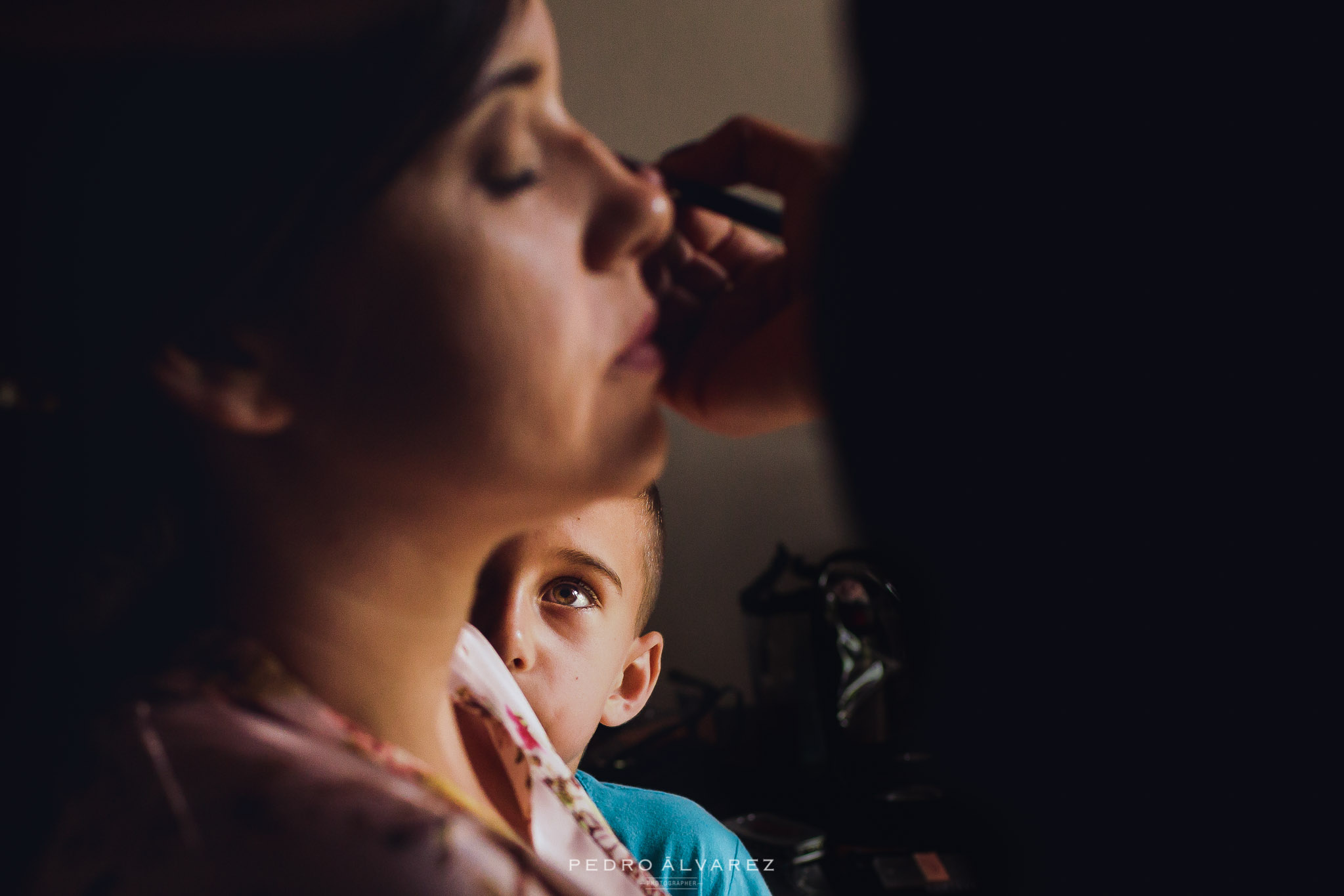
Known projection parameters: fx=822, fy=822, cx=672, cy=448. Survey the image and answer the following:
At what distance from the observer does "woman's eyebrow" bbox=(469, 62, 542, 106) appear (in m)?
0.27

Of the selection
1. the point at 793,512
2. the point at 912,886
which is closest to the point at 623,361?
the point at 793,512

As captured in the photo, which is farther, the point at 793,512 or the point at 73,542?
the point at 793,512

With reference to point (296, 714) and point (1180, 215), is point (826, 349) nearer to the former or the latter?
point (1180, 215)

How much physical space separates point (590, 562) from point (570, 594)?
0.11ft

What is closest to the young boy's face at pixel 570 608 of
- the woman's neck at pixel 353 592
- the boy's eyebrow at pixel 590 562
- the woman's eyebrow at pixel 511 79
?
the boy's eyebrow at pixel 590 562

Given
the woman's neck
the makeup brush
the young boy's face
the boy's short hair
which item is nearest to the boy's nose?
the young boy's face

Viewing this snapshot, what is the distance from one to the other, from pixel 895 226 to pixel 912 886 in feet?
2.13

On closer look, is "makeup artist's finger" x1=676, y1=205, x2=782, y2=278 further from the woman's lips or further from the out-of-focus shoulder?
the out-of-focus shoulder

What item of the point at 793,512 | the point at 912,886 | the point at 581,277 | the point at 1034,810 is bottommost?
the point at 912,886

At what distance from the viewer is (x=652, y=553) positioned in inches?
28.8

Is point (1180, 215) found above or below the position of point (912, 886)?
above

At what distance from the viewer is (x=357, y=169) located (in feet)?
0.86

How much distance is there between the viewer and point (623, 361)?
1.06 ft

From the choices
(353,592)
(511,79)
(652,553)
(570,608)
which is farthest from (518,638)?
(511,79)
